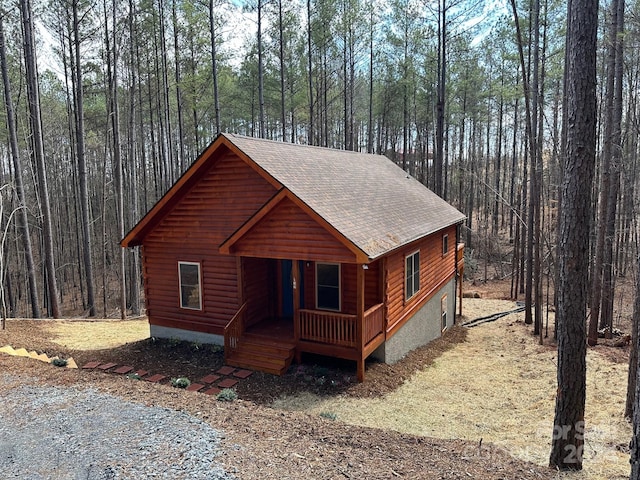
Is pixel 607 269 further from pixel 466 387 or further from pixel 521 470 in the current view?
pixel 521 470

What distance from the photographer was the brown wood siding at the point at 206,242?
36.1 feet

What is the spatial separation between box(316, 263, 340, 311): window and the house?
3 centimetres

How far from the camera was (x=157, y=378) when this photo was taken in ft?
31.1

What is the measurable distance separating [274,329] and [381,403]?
11.8ft

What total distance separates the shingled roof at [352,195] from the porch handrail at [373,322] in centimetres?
149

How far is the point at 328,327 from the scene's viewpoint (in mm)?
9664

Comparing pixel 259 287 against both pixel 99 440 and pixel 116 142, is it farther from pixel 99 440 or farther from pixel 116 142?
pixel 116 142

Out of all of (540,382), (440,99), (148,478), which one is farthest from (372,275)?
(440,99)

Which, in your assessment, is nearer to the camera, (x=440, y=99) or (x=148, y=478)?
(x=148, y=478)

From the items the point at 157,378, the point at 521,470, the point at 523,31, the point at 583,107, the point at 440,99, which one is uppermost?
the point at 523,31

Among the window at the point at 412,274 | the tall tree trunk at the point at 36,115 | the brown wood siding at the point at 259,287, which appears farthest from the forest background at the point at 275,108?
the brown wood siding at the point at 259,287

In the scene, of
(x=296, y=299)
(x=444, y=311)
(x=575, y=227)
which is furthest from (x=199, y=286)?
(x=444, y=311)

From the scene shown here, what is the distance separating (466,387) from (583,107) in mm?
7390

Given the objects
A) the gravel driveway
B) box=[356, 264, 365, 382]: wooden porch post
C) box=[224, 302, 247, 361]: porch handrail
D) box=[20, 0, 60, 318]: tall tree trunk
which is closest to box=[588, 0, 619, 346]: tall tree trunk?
box=[356, 264, 365, 382]: wooden porch post
